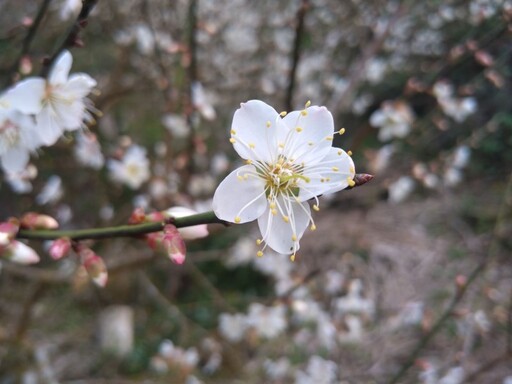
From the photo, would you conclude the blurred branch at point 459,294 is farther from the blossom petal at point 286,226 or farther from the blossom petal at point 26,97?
the blossom petal at point 26,97

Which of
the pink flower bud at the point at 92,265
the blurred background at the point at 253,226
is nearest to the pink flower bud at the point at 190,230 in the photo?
the pink flower bud at the point at 92,265

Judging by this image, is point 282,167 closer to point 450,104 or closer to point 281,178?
point 281,178

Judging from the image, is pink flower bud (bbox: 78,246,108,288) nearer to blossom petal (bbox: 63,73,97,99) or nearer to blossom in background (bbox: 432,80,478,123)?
blossom petal (bbox: 63,73,97,99)

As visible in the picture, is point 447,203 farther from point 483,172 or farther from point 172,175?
point 172,175

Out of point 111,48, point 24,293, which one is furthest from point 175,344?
point 111,48

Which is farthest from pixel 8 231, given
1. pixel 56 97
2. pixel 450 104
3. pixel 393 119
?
pixel 450 104

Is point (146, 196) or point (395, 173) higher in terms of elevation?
point (395, 173)

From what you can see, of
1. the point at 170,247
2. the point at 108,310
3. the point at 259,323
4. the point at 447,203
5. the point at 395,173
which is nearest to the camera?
the point at 170,247
